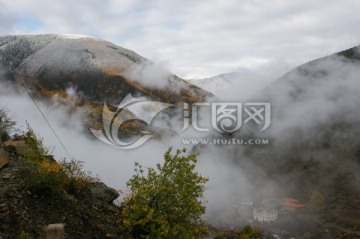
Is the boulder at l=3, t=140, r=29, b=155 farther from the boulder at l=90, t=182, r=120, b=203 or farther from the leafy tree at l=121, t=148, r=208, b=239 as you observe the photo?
the leafy tree at l=121, t=148, r=208, b=239

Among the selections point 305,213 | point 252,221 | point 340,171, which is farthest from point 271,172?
point 252,221

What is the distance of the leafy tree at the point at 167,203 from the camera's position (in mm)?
17484

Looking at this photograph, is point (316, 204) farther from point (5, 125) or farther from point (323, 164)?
point (5, 125)

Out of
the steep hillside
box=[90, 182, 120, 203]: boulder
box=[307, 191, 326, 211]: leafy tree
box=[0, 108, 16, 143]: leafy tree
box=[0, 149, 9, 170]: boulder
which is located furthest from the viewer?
box=[307, 191, 326, 211]: leafy tree

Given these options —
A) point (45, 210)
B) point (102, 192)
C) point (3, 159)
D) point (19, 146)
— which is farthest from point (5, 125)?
point (45, 210)

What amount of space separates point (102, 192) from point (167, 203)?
618 cm

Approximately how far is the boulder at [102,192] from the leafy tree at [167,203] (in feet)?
13.1

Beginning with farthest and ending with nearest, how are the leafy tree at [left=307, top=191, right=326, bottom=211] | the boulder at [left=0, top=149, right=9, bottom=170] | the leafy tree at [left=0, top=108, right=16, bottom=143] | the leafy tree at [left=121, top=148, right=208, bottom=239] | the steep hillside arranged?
the leafy tree at [left=307, top=191, right=326, bottom=211] < the steep hillside < the leafy tree at [left=0, top=108, right=16, bottom=143] < the boulder at [left=0, top=149, right=9, bottom=170] < the leafy tree at [left=121, top=148, right=208, bottom=239]

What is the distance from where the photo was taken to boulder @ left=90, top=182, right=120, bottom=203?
22094 mm

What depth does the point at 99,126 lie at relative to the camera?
151000 mm

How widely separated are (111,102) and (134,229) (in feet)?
424

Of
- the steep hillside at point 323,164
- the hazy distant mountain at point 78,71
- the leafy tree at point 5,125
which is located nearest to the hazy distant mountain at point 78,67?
the hazy distant mountain at point 78,71

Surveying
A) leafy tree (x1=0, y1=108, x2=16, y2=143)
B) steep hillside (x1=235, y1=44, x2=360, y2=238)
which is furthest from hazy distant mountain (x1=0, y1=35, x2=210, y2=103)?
leafy tree (x1=0, y1=108, x2=16, y2=143)

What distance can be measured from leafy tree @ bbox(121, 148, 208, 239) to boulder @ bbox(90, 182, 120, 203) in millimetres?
4008
